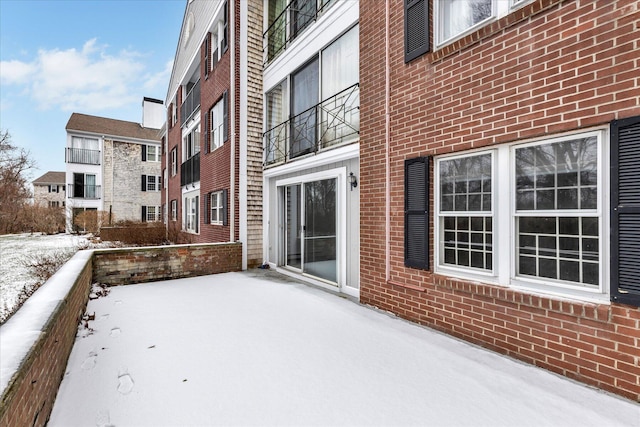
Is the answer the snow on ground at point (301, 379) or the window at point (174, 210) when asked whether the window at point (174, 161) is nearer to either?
the window at point (174, 210)

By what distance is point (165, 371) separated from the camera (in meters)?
3.14

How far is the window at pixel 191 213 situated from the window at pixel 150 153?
16214mm

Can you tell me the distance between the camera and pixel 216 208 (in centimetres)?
1127

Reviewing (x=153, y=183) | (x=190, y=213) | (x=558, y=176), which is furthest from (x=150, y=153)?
(x=558, y=176)

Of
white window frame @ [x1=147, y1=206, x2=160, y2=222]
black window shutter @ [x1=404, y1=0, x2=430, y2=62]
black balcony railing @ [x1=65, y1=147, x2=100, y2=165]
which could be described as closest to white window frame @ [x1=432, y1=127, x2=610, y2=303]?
black window shutter @ [x1=404, y1=0, x2=430, y2=62]

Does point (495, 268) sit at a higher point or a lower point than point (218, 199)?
lower

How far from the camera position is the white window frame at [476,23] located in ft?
11.4

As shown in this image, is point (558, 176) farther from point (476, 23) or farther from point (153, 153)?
point (153, 153)

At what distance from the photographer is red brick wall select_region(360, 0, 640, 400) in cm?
269

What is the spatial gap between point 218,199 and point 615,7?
1034 centimetres

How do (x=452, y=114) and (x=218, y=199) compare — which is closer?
(x=452, y=114)

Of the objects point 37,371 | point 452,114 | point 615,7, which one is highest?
point 615,7

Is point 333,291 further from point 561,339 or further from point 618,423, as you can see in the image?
point 618,423

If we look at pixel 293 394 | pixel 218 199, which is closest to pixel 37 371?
pixel 293 394
